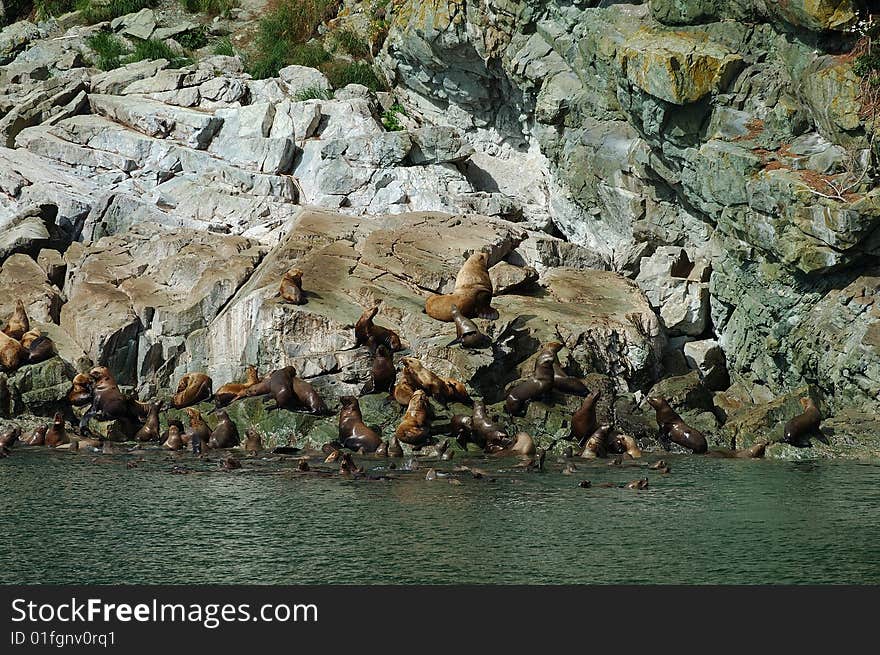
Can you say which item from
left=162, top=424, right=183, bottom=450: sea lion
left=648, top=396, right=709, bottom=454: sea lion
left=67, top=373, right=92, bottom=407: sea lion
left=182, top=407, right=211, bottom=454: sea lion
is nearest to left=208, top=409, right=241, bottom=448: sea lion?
left=182, top=407, right=211, bottom=454: sea lion

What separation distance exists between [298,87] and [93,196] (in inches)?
300

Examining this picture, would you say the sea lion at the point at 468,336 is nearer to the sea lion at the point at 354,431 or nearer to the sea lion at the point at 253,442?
the sea lion at the point at 354,431

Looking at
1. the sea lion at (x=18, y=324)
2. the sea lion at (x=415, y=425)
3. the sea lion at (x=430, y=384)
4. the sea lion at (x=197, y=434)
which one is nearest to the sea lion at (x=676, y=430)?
the sea lion at (x=430, y=384)

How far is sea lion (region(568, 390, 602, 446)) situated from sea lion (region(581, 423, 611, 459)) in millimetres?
297

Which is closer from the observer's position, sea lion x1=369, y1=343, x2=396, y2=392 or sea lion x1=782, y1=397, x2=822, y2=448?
sea lion x1=782, y1=397, x2=822, y2=448

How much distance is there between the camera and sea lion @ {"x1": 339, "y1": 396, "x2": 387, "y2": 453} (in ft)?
56.9

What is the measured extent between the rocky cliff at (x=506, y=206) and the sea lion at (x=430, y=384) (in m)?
0.44

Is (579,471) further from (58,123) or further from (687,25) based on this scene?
(58,123)

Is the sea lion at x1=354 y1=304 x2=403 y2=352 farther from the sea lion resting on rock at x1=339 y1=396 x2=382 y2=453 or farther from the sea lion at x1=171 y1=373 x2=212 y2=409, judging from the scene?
the sea lion at x1=171 y1=373 x2=212 y2=409

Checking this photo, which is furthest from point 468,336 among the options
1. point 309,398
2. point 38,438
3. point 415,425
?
point 38,438

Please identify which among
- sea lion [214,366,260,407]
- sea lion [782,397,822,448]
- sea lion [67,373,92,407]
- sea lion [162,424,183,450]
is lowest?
sea lion [162,424,183,450]

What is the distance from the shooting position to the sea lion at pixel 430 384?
18.6 metres

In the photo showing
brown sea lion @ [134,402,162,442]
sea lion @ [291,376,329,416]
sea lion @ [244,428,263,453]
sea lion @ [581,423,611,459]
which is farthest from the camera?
brown sea lion @ [134,402,162,442]

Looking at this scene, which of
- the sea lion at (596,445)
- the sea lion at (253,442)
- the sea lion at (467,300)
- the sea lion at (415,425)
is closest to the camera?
the sea lion at (596,445)
